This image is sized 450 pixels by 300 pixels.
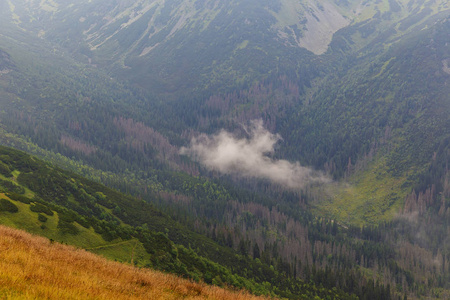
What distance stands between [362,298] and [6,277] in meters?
167

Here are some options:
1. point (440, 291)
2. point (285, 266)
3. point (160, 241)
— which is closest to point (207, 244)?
point (285, 266)

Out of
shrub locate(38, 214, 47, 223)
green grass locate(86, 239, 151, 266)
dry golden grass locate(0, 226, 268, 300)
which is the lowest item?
dry golden grass locate(0, 226, 268, 300)

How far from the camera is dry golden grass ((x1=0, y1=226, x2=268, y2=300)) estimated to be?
17.1 m

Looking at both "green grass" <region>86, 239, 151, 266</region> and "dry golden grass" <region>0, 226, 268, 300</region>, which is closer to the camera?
"dry golden grass" <region>0, 226, 268, 300</region>

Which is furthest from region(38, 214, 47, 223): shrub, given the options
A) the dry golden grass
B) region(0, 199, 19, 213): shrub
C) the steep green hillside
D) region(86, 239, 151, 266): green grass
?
the dry golden grass

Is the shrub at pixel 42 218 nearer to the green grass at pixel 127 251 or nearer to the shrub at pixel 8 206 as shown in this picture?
the shrub at pixel 8 206

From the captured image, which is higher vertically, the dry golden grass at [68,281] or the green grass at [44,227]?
the green grass at [44,227]

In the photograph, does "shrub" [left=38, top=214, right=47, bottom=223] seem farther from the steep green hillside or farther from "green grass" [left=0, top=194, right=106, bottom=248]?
"green grass" [left=0, top=194, right=106, bottom=248]

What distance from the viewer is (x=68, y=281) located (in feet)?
65.7

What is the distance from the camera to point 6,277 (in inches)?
695

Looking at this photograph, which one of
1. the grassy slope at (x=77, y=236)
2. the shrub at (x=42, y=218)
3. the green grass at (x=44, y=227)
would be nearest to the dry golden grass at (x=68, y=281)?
the green grass at (x=44, y=227)

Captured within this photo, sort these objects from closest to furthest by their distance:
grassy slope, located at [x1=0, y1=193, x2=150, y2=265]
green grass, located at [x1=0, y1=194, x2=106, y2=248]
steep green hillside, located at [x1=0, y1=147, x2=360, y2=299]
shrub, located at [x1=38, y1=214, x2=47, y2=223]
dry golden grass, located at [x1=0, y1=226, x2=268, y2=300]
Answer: dry golden grass, located at [x1=0, y1=226, x2=268, y2=300], green grass, located at [x1=0, y1=194, x2=106, y2=248], grassy slope, located at [x1=0, y1=193, x2=150, y2=265], shrub, located at [x1=38, y1=214, x2=47, y2=223], steep green hillside, located at [x1=0, y1=147, x2=360, y2=299]

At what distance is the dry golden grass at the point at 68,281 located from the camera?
17.1m

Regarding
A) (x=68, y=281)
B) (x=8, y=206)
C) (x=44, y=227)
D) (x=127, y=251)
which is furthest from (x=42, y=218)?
(x=68, y=281)
